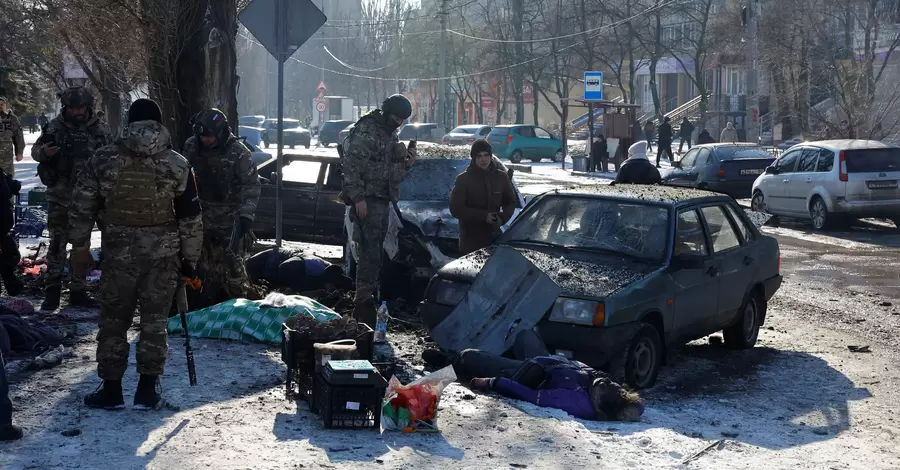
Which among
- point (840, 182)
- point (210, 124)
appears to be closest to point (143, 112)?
point (210, 124)

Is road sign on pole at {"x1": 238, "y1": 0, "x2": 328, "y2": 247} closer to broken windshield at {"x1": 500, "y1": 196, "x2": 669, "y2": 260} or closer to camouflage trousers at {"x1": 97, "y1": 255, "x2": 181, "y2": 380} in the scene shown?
broken windshield at {"x1": 500, "y1": 196, "x2": 669, "y2": 260}

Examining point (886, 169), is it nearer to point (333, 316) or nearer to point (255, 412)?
point (333, 316)

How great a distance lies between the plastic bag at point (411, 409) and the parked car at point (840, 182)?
14645 mm

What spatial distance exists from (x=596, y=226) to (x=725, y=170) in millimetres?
16726

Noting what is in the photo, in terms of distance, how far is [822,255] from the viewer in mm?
16234

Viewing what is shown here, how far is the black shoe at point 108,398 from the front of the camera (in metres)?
6.35

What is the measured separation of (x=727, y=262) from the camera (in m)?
9.21

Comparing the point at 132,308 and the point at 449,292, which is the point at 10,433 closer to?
the point at 132,308

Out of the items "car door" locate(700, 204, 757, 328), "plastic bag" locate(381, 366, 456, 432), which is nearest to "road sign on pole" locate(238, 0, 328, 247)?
"car door" locate(700, 204, 757, 328)

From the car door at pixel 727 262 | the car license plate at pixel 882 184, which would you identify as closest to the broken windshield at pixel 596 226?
the car door at pixel 727 262

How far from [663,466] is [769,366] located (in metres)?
3.49

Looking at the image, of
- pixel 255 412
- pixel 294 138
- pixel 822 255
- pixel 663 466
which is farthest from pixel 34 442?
pixel 294 138

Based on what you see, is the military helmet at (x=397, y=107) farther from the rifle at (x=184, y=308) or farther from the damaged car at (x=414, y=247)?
the rifle at (x=184, y=308)

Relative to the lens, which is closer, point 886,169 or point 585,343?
point 585,343
